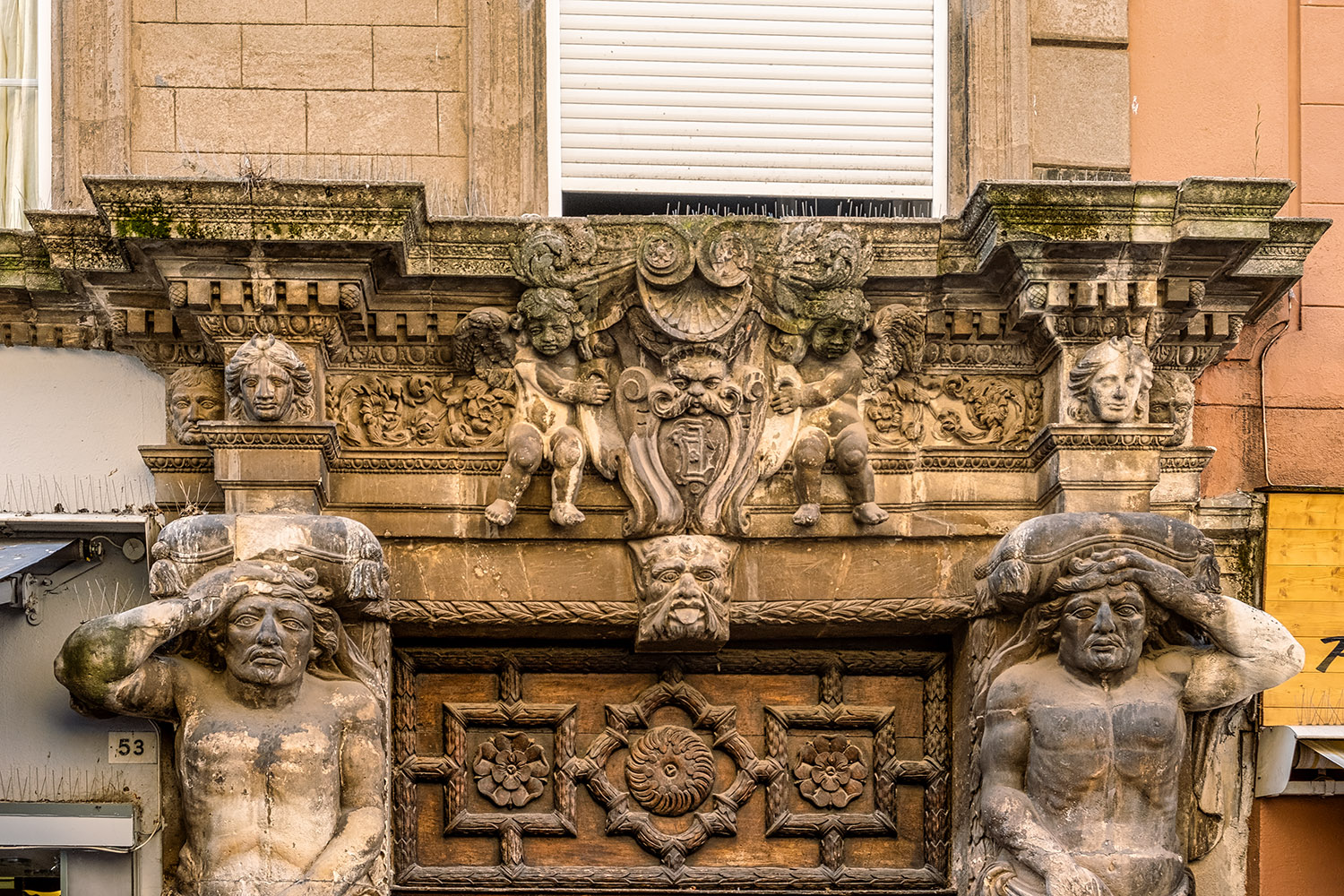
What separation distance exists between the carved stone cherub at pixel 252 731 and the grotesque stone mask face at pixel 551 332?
116 centimetres

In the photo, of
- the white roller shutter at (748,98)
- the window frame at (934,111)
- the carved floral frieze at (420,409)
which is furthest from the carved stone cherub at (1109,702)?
the carved floral frieze at (420,409)

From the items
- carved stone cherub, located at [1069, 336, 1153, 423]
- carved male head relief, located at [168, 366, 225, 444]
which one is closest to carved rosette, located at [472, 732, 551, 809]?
carved male head relief, located at [168, 366, 225, 444]

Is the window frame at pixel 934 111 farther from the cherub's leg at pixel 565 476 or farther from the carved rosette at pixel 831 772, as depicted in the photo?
the carved rosette at pixel 831 772

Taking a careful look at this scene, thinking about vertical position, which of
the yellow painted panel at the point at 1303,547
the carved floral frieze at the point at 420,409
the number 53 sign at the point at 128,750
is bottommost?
the number 53 sign at the point at 128,750

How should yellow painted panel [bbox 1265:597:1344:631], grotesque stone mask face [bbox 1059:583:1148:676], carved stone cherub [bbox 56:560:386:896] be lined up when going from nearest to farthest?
carved stone cherub [bbox 56:560:386:896] → grotesque stone mask face [bbox 1059:583:1148:676] → yellow painted panel [bbox 1265:597:1344:631]

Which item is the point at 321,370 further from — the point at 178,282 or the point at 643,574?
the point at 643,574

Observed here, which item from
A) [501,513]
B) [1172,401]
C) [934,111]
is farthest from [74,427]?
[1172,401]

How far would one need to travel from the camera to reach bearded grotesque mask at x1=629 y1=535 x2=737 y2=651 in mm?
6863

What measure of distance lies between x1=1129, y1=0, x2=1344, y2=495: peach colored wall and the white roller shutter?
0.88 meters

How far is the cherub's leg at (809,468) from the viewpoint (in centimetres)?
699

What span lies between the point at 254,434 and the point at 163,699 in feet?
3.08

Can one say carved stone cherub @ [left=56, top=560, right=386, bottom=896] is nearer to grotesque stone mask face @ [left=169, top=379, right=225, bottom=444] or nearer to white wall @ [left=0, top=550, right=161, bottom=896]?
white wall @ [left=0, top=550, right=161, bottom=896]

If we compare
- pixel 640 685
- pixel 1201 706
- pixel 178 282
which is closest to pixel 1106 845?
pixel 1201 706

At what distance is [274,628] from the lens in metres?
6.46
